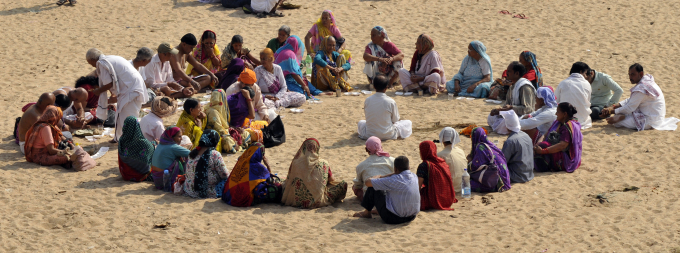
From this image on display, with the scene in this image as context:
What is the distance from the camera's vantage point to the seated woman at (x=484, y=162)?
8078 millimetres

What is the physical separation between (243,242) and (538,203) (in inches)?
131

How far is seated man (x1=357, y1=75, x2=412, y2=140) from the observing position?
995 centimetres

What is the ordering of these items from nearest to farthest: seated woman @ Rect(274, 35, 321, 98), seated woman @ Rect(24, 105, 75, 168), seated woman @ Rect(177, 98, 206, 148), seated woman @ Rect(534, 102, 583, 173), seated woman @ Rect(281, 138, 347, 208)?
seated woman @ Rect(281, 138, 347, 208) < seated woman @ Rect(534, 102, 583, 173) < seated woman @ Rect(24, 105, 75, 168) < seated woman @ Rect(177, 98, 206, 148) < seated woman @ Rect(274, 35, 321, 98)

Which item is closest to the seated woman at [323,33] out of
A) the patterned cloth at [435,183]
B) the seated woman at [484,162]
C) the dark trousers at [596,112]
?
the dark trousers at [596,112]

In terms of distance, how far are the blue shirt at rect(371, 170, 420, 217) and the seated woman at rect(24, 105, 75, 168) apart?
169 inches

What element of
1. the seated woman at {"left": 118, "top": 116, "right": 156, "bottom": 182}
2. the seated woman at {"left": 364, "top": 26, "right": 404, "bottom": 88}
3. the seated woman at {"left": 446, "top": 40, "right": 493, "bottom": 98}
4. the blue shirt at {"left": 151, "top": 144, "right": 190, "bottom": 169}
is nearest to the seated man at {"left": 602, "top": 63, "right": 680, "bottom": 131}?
the seated woman at {"left": 446, "top": 40, "right": 493, "bottom": 98}

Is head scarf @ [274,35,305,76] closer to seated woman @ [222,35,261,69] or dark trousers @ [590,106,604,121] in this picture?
seated woman @ [222,35,261,69]

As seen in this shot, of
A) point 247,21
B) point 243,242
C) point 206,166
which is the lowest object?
point 243,242

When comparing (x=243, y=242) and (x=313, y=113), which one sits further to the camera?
(x=313, y=113)

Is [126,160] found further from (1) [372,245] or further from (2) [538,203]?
(2) [538,203]

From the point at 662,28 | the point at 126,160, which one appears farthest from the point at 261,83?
the point at 662,28

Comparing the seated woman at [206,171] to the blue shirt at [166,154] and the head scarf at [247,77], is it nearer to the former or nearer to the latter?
the blue shirt at [166,154]

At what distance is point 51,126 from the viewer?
886 cm

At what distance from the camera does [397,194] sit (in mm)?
7176
